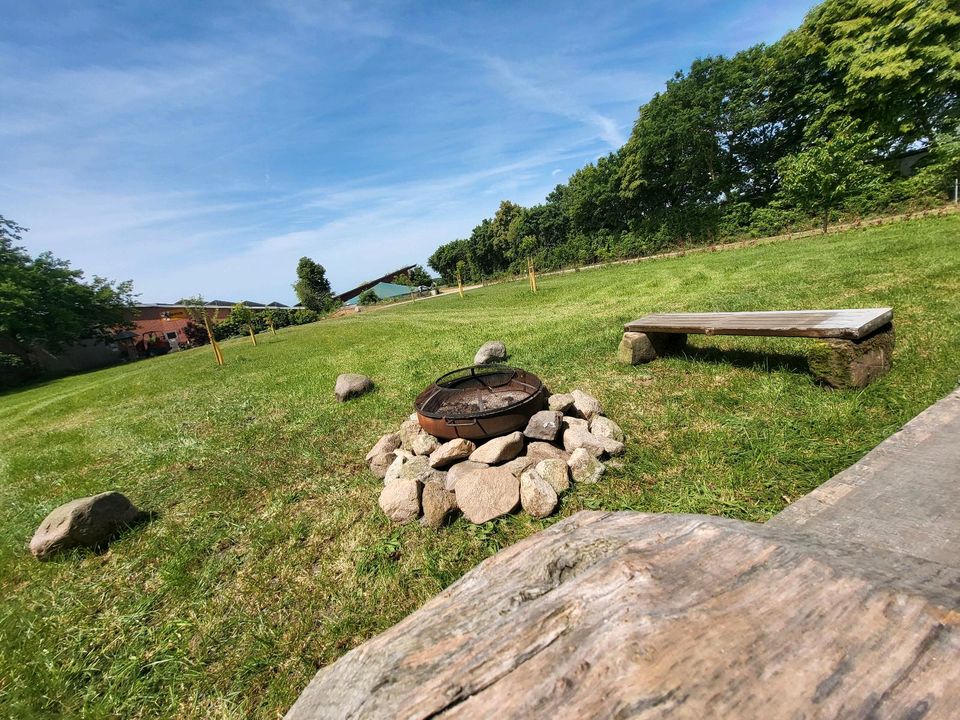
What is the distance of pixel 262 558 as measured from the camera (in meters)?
2.94

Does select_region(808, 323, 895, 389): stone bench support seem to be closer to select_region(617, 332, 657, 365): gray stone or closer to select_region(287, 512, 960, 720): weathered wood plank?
select_region(617, 332, 657, 365): gray stone

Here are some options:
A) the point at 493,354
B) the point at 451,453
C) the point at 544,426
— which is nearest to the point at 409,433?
the point at 451,453

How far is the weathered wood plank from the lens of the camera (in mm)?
599

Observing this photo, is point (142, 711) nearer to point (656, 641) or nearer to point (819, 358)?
point (656, 641)

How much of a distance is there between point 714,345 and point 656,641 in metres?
5.90

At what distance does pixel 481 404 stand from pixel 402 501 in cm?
150

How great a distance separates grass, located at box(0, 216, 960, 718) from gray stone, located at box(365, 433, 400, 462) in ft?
0.72

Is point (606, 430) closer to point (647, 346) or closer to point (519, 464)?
point (519, 464)

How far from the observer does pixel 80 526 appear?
3.21 metres

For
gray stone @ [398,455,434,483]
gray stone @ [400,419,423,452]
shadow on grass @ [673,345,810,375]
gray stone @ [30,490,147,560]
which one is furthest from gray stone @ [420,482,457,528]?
shadow on grass @ [673,345,810,375]

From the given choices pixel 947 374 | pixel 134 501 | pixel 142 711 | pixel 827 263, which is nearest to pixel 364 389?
pixel 134 501

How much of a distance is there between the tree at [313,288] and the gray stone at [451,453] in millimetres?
45075

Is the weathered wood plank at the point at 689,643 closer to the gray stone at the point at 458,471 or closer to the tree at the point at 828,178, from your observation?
the gray stone at the point at 458,471

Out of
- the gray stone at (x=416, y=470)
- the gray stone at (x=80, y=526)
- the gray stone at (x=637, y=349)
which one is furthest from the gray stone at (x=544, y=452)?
the gray stone at (x=80, y=526)
